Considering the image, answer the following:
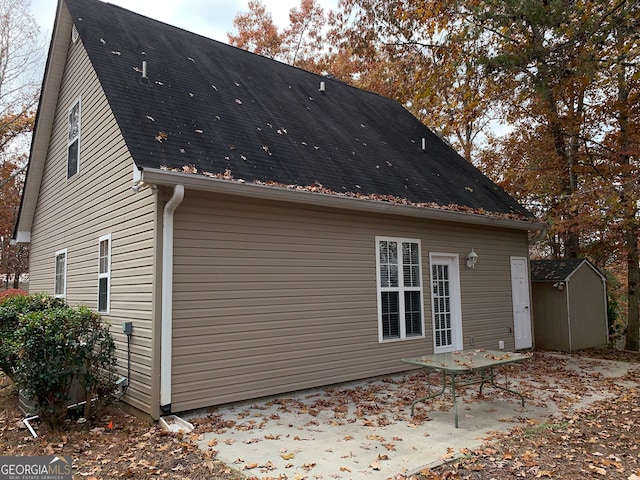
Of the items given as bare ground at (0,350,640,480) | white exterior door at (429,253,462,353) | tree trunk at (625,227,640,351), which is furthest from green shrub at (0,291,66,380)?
tree trunk at (625,227,640,351)

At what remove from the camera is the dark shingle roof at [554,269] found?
34.6ft

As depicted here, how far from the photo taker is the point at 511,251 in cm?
1001

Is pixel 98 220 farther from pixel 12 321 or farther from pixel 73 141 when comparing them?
pixel 73 141

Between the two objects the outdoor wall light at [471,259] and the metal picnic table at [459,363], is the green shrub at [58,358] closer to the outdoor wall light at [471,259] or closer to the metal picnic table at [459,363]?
the metal picnic table at [459,363]

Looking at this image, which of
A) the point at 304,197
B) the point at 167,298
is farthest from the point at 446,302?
the point at 167,298

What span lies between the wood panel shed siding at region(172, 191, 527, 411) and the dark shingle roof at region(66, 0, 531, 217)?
1.94ft

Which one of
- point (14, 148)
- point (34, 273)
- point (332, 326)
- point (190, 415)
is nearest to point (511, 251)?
point (332, 326)

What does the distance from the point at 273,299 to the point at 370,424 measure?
2.08m

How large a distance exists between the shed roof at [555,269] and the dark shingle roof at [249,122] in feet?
5.43

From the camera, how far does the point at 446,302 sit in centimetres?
868

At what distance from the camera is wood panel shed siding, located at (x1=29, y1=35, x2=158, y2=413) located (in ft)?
18.2

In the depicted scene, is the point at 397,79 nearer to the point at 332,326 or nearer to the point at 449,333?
the point at 449,333

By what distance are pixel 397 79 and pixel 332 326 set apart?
28.0 ft

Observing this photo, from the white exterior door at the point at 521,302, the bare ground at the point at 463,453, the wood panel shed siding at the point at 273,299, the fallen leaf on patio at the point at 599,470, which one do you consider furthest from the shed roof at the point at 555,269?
the fallen leaf on patio at the point at 599,470
